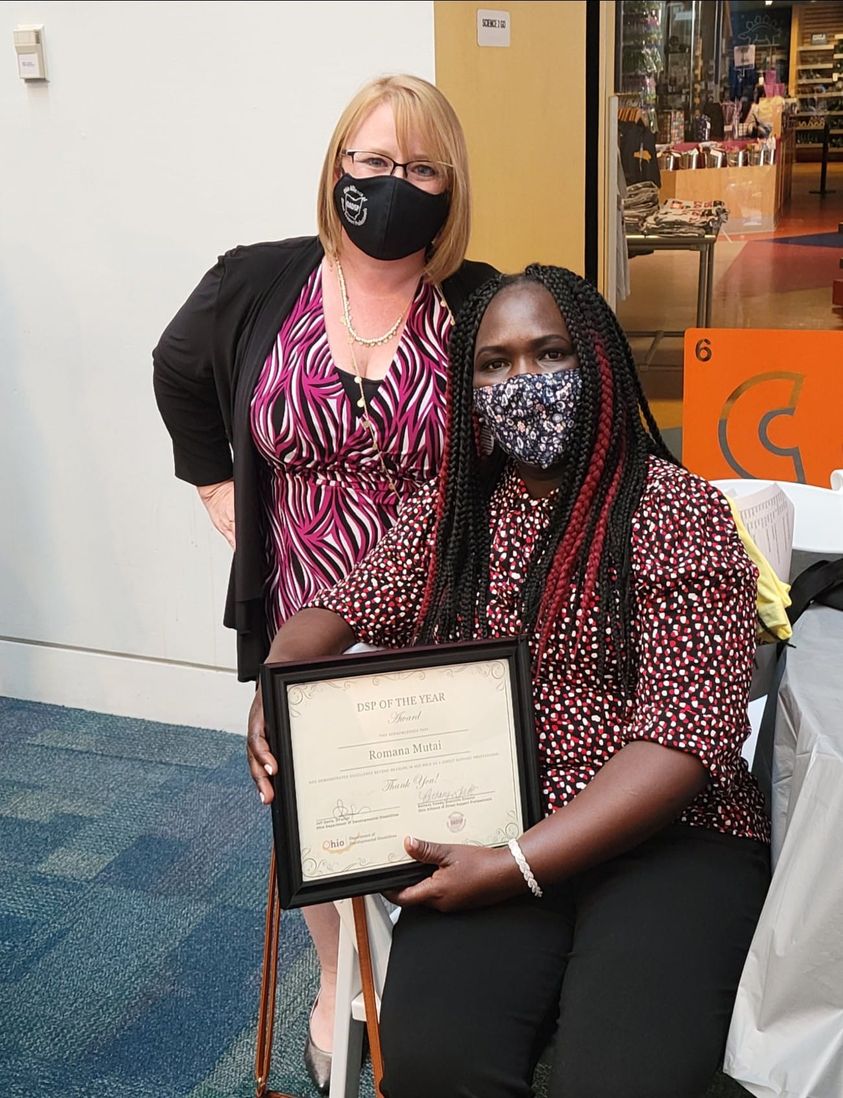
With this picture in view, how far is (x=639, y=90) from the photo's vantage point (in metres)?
2.89

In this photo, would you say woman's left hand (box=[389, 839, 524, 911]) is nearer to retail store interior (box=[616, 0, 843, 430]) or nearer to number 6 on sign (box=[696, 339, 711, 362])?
retail store interior (box=[616, 0, 843, 430])

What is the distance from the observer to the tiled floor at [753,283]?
2713 millimetres

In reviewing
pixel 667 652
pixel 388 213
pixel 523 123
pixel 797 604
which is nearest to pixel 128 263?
pixel 523 123

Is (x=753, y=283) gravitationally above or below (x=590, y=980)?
above

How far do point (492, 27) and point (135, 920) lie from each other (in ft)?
7.28

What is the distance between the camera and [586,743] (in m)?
1.58

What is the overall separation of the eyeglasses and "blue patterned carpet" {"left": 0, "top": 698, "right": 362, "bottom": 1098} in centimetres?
156

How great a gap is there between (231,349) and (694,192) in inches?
54.3

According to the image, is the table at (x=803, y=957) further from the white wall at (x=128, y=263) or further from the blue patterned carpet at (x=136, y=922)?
the white wall at (x=128, y=263)

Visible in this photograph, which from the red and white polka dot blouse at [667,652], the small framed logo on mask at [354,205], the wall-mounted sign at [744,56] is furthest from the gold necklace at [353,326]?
the wall-mounted sign at [744,56]

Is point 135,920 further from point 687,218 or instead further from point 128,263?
point 687,218

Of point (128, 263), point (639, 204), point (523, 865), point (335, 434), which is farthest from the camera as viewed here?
point (128, 263)

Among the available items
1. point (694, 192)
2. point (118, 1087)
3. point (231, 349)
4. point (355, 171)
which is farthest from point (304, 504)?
point (694, 192)

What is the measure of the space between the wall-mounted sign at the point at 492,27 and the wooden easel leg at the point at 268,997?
1.97 m
